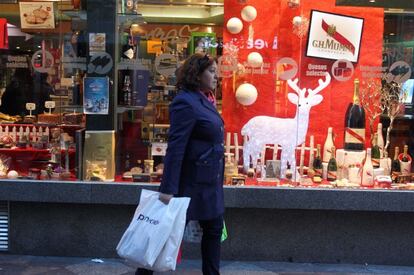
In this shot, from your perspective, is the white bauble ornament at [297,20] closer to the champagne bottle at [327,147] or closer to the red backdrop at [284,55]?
the red backdrop at [284,55]

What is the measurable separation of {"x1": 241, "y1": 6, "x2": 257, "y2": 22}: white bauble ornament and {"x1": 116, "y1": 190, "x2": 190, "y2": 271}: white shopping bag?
288 centimetres

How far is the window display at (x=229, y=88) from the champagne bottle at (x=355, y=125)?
1 centimetres

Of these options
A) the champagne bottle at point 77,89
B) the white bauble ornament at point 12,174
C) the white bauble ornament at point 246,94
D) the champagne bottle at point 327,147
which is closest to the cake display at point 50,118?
the champagne bottle at point 77,89

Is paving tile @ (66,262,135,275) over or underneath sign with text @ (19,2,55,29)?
underneath

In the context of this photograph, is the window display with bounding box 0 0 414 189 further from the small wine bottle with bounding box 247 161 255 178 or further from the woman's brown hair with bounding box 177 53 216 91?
the woman's brown hair with bounding box 177 53 216 91

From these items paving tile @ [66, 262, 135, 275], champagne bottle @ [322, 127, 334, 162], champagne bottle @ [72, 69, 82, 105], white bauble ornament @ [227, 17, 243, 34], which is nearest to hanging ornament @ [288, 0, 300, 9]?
white bauble ornament @ [227, 17, 243, 34]

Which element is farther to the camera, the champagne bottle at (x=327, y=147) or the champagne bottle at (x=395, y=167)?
the champagne bottle at (x=327, y=147)

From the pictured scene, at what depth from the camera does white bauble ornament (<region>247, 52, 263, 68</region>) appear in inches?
243

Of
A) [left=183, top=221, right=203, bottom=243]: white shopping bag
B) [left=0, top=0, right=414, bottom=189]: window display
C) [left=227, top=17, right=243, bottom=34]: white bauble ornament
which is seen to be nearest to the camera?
[left=183, top=221, right=203, bottom=243]: white shopping bag

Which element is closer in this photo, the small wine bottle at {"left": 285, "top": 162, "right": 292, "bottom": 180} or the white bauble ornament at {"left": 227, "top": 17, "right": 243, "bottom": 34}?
the small wine bottle at {"left": 285, "top": 162, "right": 292, "bottom": 180}

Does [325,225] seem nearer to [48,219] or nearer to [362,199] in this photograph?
[362,199]

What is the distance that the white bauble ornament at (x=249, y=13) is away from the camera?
20.2 feet

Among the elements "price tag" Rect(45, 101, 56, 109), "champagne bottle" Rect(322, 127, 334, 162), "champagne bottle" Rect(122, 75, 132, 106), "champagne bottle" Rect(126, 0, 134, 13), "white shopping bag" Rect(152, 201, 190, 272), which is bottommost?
"white shopping bag" Rect(152, 201, 190, 272)

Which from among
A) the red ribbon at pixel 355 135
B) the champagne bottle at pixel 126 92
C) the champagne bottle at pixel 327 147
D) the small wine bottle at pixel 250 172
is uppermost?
the champagne bottle at pixel 126 92
